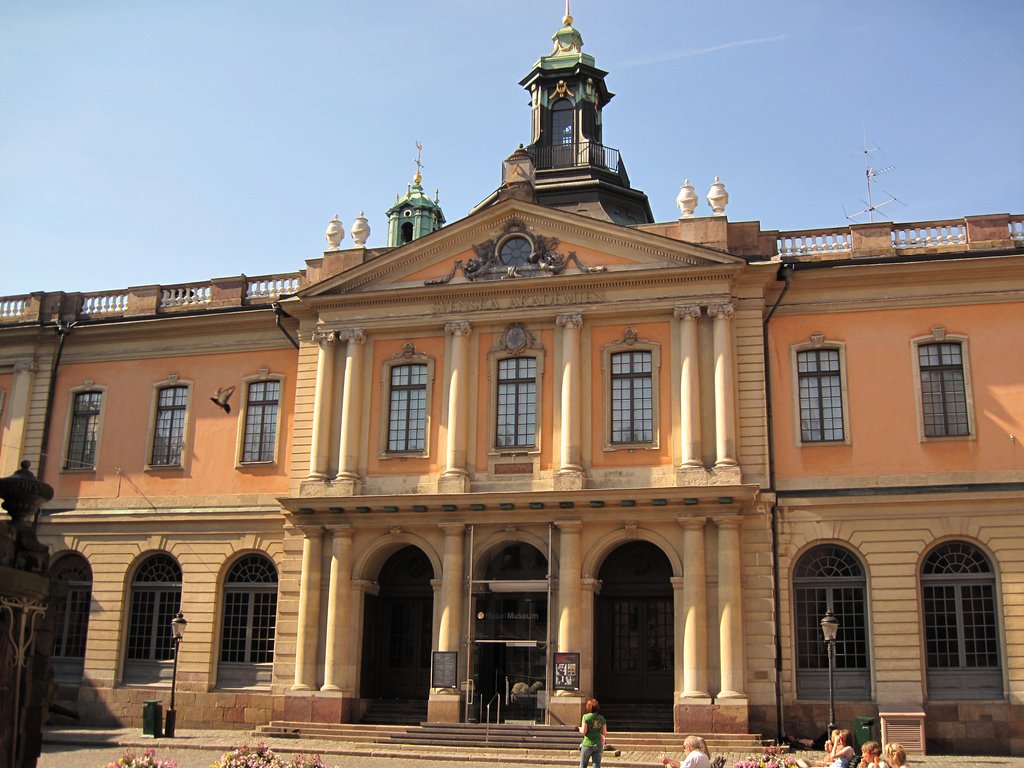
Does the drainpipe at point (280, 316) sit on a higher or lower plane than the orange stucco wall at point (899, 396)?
higher

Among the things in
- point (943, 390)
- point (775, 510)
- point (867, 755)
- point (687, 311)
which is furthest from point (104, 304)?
point (867, 755)

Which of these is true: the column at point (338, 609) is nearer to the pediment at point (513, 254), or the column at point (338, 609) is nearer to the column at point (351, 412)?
the column at point (351, 412)

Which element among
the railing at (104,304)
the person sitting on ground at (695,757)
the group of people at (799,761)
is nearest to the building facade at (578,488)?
the railing at (104,304)

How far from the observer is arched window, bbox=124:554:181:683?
101ft

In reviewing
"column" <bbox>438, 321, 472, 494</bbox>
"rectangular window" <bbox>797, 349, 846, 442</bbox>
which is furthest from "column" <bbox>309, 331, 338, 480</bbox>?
"rectangular window" <bbox>797, 349, 846, 442</bbox>

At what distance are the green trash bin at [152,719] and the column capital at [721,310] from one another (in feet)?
53.5

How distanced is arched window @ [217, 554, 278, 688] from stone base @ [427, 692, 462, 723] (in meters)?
5.25

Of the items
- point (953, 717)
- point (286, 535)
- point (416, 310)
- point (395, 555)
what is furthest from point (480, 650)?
point (953, 717)

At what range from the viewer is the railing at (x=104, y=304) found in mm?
34375

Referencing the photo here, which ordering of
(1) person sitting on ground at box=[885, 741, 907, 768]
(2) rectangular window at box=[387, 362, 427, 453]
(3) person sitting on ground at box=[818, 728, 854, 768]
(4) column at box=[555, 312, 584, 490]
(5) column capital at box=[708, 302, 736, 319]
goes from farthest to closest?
(2) rectangular window at box=[387, 362, 427, 453], (5) column capital at box=[708, 302, 736, 319], (4) column at box=[555, 312, 584, 490], (3) person sitting on ground at box=[818, 728, 854, 768], (1) person sitting on ground at box=[885, 741, 907, 768]

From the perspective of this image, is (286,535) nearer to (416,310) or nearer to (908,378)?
(416,310)

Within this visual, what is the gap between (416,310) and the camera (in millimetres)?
29906

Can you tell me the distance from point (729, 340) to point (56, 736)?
1875cm

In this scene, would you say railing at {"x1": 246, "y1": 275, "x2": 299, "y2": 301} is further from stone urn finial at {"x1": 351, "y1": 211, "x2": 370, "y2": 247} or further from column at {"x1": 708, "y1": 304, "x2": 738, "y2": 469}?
column at {"x1": 708, "y1": 304, "x2": 738, "y2": 469}
